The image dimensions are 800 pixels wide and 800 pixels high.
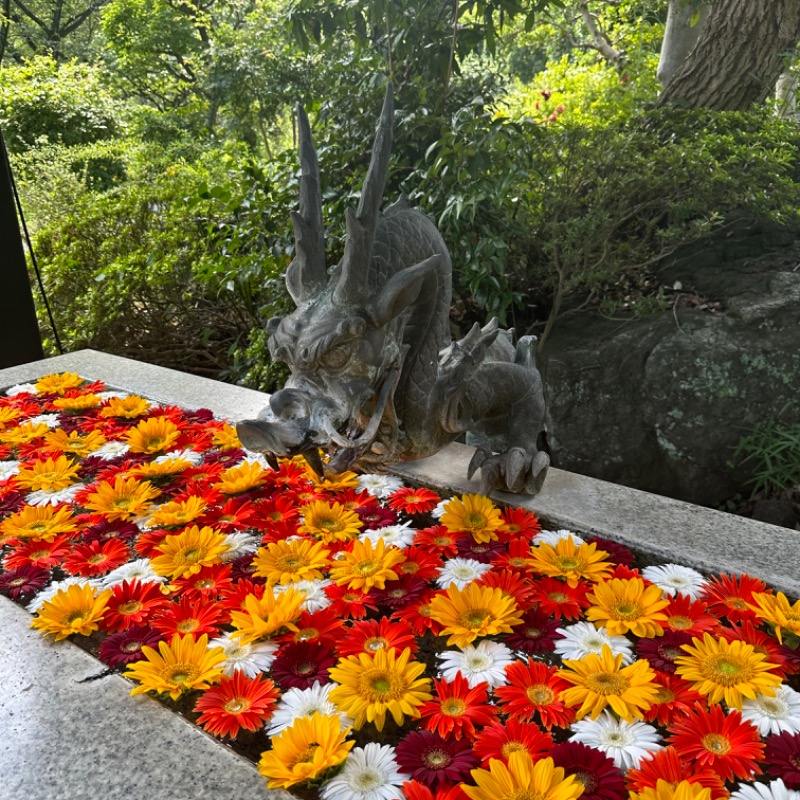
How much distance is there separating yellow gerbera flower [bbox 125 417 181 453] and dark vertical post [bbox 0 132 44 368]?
204 cm

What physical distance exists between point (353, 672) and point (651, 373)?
246 centimetres

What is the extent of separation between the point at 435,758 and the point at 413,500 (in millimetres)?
966

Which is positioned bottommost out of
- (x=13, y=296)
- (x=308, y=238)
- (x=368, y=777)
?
(x=368, y=777)

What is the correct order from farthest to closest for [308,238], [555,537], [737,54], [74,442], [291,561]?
1. [737,54]
2. [74,442]
3. [555,537]
4. [291,561]
5. [308,238]

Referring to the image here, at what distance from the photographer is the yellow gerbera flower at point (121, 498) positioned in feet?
6.63

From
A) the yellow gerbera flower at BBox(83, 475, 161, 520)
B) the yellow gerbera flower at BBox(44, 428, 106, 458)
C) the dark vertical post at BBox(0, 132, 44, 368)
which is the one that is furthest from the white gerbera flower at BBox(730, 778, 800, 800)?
the dark vertical post at BBox(0, 132, 44, 368)

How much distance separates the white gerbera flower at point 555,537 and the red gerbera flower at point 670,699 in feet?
1.69

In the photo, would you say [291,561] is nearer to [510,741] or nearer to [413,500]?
[413,500]

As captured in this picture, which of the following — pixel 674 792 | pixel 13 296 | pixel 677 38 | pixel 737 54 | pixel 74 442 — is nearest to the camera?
pixel 674 792

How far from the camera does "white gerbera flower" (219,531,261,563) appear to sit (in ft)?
5.94

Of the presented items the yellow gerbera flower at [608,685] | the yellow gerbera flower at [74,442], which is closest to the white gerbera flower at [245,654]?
the yellow gerbera flower at [608,685]

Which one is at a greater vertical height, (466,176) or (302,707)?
(466,176)

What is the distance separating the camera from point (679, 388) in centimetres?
322

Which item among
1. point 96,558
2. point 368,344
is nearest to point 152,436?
point 96,558
